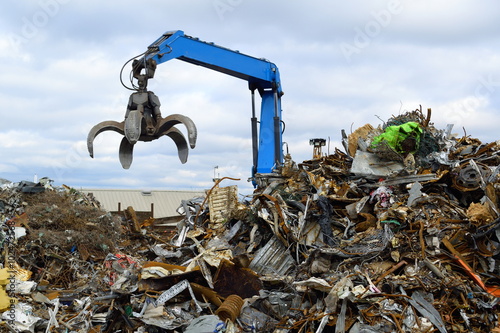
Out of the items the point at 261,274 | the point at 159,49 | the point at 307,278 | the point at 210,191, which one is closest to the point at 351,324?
the point at 307,278

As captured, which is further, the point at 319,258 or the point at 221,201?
the point at 221,201

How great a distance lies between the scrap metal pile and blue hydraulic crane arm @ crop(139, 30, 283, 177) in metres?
1.94

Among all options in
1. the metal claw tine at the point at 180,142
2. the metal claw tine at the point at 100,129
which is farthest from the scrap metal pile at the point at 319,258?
the metal claw tine at the point at 100,129

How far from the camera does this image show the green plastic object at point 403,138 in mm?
7711

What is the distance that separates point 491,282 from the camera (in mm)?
6109

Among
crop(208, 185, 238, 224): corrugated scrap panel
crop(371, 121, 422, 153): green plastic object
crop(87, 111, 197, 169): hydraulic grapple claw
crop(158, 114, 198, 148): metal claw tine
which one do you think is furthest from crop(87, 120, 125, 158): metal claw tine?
crop(371, 121, 422, 153): green plastic object

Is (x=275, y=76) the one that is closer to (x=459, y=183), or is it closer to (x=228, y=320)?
(x=459, y=183)

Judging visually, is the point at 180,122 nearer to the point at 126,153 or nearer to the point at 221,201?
the point at 126,153

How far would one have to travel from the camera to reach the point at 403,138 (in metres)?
7.73

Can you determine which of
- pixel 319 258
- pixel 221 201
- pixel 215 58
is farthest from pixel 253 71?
pixel 319 258

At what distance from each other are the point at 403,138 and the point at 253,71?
13.6 feet

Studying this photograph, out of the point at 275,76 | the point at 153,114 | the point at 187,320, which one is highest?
the point at 275,76

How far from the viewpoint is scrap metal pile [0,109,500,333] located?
225 inches

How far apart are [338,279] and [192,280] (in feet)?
6.28
